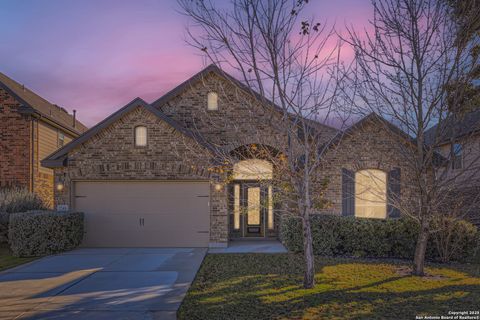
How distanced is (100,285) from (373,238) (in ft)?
23.0

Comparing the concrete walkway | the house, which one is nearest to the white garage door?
the house

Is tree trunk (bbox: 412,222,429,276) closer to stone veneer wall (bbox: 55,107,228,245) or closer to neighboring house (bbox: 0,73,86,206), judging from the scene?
stone veneer wall (bbox: 55,107,228,245)

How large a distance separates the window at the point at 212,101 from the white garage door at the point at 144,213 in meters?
3.00

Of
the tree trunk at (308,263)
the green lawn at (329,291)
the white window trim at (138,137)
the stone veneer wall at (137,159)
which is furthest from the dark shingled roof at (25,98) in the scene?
the tree trunk at (308,263)

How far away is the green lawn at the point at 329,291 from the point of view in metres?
5.91

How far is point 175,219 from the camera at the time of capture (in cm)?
1304

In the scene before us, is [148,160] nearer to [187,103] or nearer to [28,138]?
[187,103]

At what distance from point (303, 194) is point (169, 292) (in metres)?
3.00

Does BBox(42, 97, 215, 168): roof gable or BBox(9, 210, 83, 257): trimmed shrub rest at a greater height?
BBox(42, 97, 215, 168): roof gable

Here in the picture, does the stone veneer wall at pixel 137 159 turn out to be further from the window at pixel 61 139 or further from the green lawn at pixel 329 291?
the window at pixel 61 139

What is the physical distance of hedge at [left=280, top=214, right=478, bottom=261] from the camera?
33.9ft

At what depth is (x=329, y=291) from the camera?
7016 millimetres

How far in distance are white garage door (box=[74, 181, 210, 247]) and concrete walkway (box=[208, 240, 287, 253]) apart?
3.13 ft

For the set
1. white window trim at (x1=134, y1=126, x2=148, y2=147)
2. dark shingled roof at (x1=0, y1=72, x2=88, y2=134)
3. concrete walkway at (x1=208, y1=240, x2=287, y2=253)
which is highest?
Answer: dark shingled roof at (x1=0, y1=72, x2=88, y2=134)
